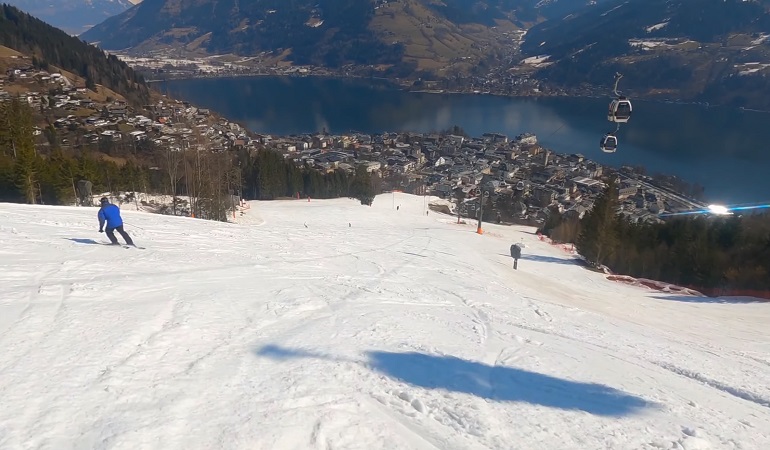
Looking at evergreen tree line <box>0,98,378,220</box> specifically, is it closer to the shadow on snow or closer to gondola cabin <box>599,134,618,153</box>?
gondola cabin <box>599,134,618,153</box>

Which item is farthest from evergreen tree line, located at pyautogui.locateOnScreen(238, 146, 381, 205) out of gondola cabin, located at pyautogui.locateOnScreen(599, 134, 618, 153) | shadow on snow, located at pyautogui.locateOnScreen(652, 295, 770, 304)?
gondola cabin, located at pyautogui.locateOnScreen(599, 134, 618, 153)

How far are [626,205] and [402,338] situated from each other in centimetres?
6275

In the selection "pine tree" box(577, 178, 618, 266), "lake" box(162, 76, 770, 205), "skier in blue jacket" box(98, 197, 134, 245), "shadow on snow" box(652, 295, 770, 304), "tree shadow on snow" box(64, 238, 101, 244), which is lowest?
"shadow on snow" box(652, 295, 770, 304)

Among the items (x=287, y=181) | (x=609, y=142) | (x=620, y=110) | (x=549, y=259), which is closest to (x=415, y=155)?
(x=287, y=181)

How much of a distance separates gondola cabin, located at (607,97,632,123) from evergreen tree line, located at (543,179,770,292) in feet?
52.0

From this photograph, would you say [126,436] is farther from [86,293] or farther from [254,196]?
[254,196]

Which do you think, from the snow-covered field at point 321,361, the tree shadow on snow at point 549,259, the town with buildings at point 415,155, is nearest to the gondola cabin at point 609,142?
the snow-covered field at point 321,361

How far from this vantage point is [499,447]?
14.4 feet

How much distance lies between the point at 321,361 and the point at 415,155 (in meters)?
91.2

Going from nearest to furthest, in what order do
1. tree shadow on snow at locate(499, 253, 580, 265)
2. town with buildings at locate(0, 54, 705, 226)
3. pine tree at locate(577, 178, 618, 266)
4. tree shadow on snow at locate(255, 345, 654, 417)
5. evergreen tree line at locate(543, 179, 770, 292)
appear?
tree shadow on snow at locate(255, 345, 654, 417), tree shadow on snow at locate(499, 253, 580, 265), evergreen tree line at locate(543, 179, 770, 292), pine tree at locate(577, 178, 618, 266), town with buildings at locate(0, 54, 705, 226)

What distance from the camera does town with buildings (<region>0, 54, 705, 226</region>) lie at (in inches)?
2496

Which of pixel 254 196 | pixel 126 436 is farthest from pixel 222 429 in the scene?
pixel 254 196

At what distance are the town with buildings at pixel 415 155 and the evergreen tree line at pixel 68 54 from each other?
25.1 ft

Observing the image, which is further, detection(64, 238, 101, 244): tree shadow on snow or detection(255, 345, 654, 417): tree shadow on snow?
detection(64, 238, 101, 244): tree shadow on snow
